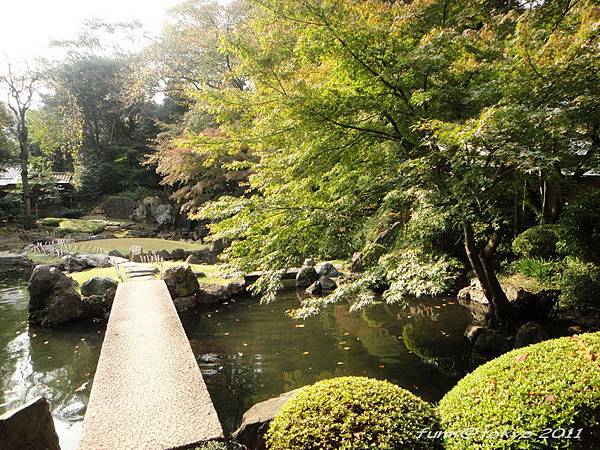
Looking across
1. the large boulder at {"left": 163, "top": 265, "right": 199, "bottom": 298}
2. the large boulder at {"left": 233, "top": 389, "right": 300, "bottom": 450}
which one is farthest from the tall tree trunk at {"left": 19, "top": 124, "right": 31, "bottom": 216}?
the large boulder at {"left": 233, "top": 389, "right": 300, "bottom": 450}

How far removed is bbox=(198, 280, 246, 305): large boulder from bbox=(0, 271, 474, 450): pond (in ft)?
1.80

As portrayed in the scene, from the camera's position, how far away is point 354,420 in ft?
7.95

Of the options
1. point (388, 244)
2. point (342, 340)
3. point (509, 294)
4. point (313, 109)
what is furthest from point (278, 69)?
point (509, 294)

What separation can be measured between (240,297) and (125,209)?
2089 cm

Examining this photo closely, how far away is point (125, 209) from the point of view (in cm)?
2795

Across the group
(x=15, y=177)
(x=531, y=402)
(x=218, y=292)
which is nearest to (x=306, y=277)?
(x=218, y=292)

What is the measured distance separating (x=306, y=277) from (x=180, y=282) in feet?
13.1

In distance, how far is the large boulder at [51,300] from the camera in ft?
27.8

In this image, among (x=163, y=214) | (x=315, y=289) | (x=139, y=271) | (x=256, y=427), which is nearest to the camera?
(x=256, y=427)

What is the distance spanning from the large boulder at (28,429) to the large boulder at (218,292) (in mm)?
6680

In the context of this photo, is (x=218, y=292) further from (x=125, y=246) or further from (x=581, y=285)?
(x=125, y=246)

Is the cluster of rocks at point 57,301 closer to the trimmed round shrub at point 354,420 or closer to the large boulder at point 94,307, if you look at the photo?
the large boulder at point 94,307

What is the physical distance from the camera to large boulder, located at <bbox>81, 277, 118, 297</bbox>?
371 inches

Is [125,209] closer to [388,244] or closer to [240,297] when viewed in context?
[240,297]
